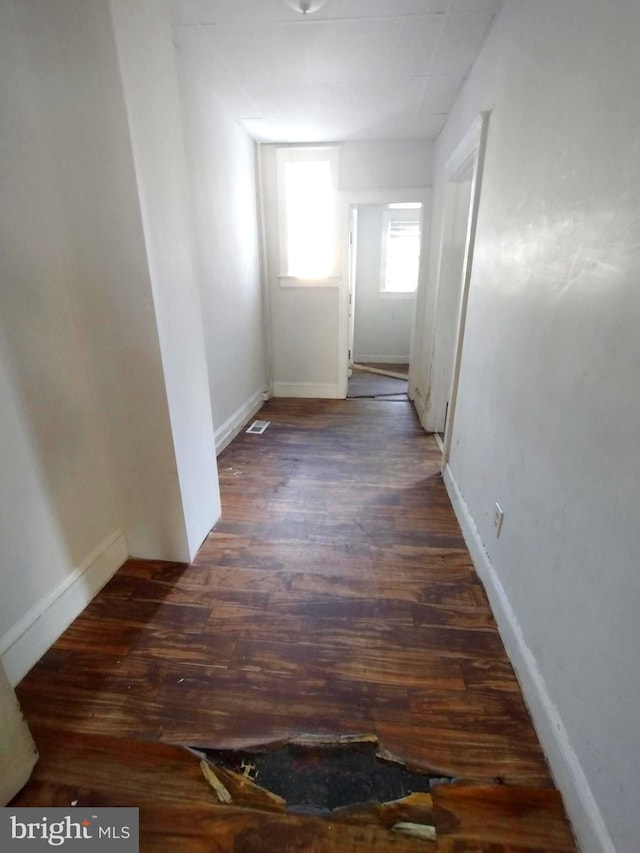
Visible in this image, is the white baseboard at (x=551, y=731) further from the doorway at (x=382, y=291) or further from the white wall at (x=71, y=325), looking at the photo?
the doorway at (x=382, y=291)

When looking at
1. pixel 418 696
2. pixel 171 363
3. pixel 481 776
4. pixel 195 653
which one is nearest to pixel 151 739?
pixel 195 653

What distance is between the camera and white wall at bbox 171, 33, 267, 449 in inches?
99.5

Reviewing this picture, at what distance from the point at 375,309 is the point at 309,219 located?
92.2 inches

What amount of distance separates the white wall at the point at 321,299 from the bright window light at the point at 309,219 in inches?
5.6

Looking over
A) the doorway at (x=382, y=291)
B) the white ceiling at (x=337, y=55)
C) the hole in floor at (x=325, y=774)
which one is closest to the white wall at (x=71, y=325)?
the hole in floor at (x=325, y=774)

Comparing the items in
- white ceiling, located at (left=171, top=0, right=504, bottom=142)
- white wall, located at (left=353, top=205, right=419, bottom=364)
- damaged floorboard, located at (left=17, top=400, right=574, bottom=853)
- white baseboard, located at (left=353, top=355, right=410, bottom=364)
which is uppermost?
white ceiling, located at (left=171, top=0, right=504, bottom=142)

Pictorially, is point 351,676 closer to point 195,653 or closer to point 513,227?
point 195,653

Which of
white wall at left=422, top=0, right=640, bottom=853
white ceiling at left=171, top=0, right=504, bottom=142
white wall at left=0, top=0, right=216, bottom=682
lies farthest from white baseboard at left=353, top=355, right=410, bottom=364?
white wall at left=0, top=0, right=216, bottom=682

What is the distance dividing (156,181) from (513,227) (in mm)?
1405

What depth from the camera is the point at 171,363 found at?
1.62 m

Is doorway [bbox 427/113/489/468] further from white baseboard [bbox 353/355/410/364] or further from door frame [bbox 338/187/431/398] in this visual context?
white baseboard [bbox 353/355/410/364]

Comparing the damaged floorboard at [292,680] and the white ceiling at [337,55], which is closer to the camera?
the damaged floorboard at [292,680]

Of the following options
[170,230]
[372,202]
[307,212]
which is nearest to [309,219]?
[307,212]

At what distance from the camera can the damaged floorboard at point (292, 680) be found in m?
0.99
